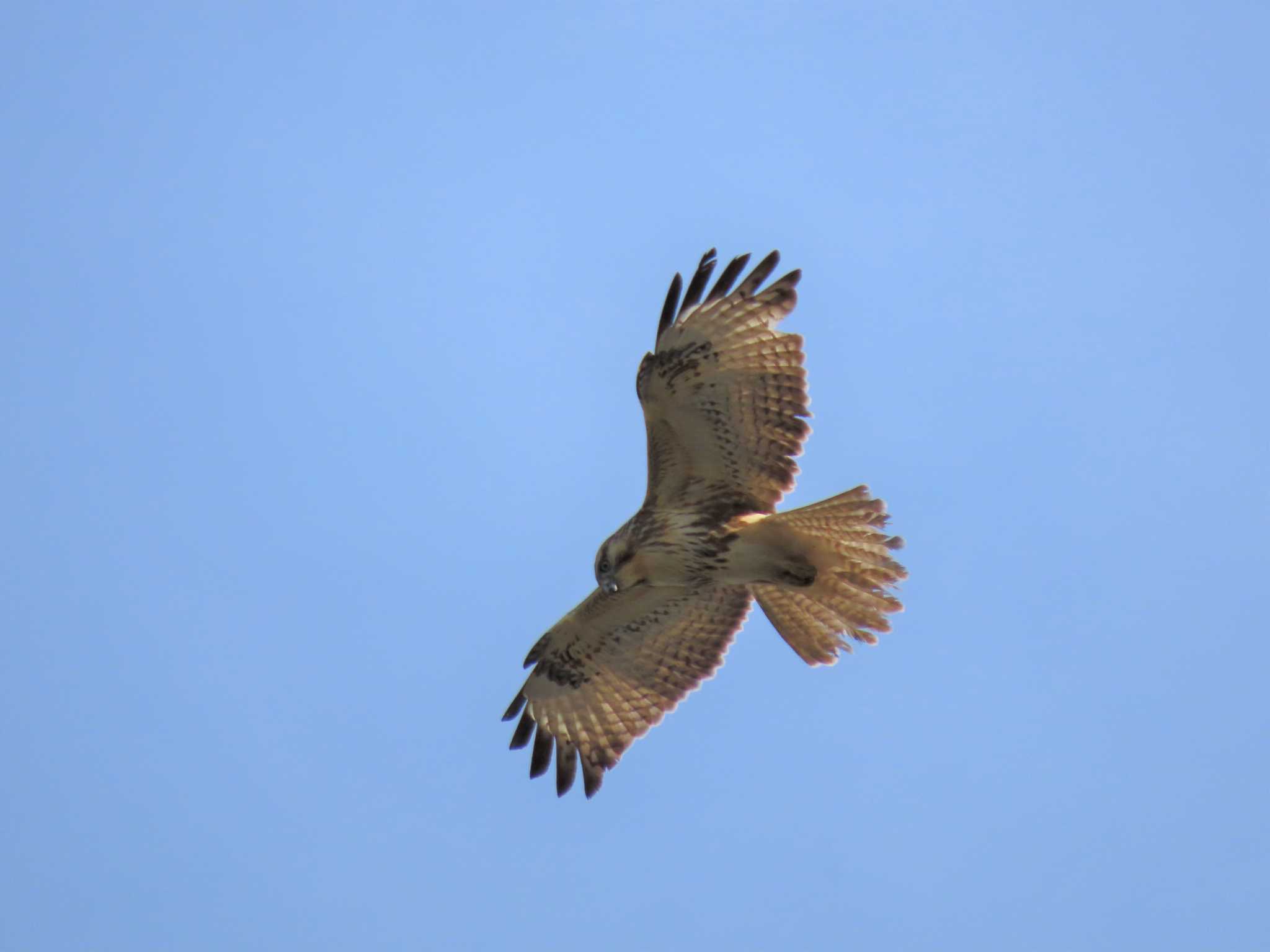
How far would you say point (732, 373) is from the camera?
8422 mm

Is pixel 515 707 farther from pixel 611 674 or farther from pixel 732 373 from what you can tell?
pixel 732 373

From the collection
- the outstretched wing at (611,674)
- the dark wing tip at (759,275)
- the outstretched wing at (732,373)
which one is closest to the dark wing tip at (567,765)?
the outstretched wing at (611,674)

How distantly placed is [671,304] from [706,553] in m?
1.48

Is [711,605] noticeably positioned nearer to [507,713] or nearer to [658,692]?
[658,692]

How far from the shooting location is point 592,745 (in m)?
9.44

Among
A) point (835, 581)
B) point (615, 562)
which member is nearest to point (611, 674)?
point (615, 562)

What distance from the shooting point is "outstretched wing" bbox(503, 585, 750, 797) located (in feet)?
30.9

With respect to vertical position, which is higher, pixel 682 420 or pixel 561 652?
pixel 682 420

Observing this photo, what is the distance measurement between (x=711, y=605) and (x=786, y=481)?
114 cm

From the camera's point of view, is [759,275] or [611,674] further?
[611,674]

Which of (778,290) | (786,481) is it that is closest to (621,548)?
(786,481)

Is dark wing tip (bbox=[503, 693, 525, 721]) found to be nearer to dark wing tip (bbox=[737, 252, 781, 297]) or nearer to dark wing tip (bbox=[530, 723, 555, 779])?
dark wing tip (bbox=[530, 723, 555, 779])

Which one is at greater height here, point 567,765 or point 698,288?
point 698,288

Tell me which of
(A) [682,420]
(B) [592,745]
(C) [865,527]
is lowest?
(B) [592,745]
